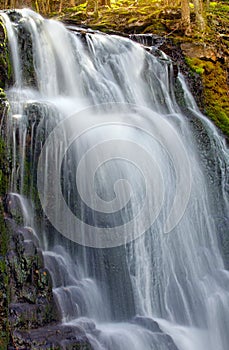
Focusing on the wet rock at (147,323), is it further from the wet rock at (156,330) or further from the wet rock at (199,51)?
the wet rock at (199,51)

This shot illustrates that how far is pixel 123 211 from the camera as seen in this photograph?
20.1ft

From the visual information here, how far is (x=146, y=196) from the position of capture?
6461 millimetres

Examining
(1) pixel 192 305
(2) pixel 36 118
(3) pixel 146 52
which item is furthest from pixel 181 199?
(3) pixel 146 52

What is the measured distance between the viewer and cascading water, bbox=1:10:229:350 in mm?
5301

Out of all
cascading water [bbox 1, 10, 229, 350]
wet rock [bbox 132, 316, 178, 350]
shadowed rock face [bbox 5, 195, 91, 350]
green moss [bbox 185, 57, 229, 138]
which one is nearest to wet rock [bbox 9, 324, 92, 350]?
shadowed rock face [bbox 5, 195, 91, 350]

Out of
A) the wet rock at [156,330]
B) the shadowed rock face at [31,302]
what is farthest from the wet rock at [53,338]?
the wet rock at [156,330]

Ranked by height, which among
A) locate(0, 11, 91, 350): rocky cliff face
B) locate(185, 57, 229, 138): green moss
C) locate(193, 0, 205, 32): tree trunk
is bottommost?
locate(0, 11, 91, 350): rocky cliff face

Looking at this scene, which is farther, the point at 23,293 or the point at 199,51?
the point at 199,51

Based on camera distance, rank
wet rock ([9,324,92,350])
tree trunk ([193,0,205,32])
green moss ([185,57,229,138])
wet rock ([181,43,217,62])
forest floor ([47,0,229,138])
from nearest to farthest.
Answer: wet rock ([9,324,92,350])
green moss ([185,57,229,138])
forest floor ([47,0,229,138])
wet rock ([181,43,217,62])
tree trunk ([193,0,205,32])

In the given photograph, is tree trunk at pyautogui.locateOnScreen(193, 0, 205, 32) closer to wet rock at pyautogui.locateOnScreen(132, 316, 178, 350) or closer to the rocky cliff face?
the rocky cliff face

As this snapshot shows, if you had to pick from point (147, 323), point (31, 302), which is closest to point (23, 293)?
point (31, 302)

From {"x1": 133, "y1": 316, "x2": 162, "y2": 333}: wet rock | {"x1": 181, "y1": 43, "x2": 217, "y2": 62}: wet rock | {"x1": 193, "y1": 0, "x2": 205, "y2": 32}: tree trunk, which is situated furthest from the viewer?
{"x1": 193, "y1": 0, "x2": 205, "y2": 32}: tree trunk

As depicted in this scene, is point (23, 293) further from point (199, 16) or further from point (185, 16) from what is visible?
point (199, 16)

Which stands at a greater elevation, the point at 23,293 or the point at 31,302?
the point at 23,293
